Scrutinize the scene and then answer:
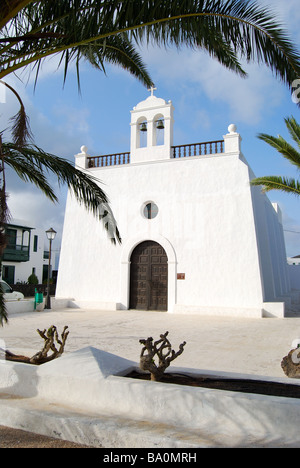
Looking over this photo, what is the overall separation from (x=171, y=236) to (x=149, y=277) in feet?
5.84

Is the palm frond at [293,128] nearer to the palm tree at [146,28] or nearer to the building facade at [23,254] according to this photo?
the palm tree at [146,28]

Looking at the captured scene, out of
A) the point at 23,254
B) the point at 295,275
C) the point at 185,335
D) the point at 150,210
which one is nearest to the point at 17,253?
the point at 23,254

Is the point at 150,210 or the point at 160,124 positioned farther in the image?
the point at 160,124

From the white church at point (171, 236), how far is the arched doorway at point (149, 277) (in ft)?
0.12

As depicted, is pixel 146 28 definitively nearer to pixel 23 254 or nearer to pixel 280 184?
pixel 280 184

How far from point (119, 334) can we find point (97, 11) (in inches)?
257

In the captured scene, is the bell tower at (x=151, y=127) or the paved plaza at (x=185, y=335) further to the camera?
the bell tower at (x=151, y=127)

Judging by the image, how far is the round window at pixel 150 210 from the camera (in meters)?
14.0

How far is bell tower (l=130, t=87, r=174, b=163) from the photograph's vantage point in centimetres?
1412

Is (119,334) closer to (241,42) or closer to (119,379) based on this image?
(119,379)

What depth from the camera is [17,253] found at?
3123 centimetres

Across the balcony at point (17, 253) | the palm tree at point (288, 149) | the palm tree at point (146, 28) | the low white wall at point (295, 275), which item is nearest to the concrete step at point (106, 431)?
the palm tree at point (146, 28)

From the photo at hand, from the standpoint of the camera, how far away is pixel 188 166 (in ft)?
44.3
